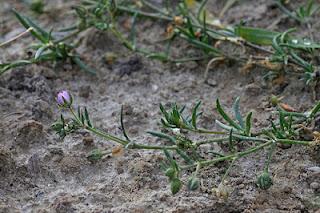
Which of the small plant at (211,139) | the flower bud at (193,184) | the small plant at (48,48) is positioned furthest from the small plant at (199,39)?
the flower bud at (193,184)

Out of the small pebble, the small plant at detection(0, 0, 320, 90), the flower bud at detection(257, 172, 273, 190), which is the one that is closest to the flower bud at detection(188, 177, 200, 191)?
the flower bud at detection(257, 172, 273, 190)

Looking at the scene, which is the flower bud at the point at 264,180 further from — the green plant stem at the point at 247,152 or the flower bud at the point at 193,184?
the flower bud at the point at 193,184

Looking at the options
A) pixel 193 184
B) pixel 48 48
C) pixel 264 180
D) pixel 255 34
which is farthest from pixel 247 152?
pixel 48 48

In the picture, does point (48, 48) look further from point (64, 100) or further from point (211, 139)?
point (211, 139)

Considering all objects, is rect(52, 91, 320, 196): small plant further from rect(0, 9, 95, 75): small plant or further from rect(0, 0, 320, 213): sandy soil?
rect(0, 9, 95, 75): small plant

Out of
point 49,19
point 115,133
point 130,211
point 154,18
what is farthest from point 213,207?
point 49,19

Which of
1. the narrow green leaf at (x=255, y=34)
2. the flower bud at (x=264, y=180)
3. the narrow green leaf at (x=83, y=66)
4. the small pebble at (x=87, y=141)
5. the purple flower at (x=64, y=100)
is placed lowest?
the small pebble at (x=87, y=141)
